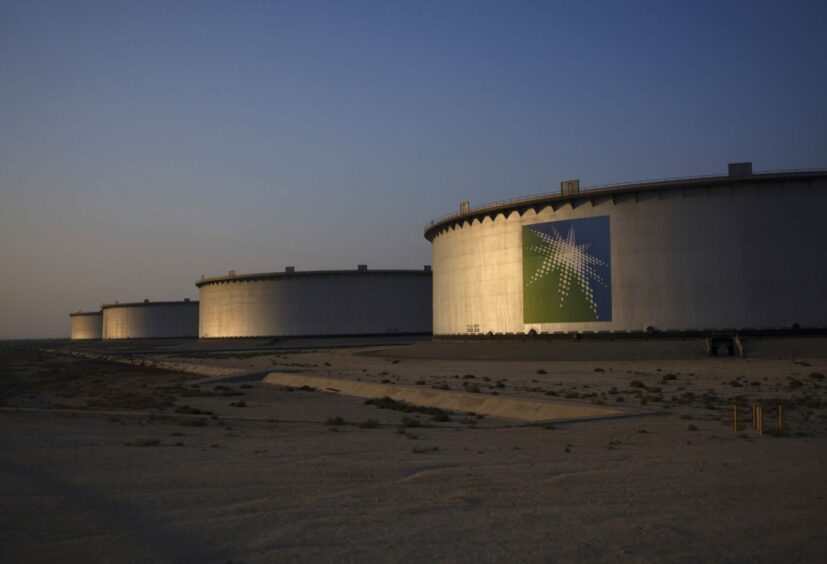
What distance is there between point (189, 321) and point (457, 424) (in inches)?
5553

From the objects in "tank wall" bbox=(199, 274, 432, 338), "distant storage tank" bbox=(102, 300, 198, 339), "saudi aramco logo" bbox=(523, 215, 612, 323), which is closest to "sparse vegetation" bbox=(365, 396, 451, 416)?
"saudi aramco logo" bbox=(523, 215, 612, 323)

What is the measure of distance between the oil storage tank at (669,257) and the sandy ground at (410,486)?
25.1m

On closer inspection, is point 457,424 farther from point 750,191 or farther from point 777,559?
point 750,191

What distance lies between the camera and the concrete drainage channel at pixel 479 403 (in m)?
22.6

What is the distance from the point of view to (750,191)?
49875mm

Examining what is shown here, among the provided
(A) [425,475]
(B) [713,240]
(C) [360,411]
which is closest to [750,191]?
(B) [713,240]

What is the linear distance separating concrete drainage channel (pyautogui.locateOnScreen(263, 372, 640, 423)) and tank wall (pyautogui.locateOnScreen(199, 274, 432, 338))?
6359cm

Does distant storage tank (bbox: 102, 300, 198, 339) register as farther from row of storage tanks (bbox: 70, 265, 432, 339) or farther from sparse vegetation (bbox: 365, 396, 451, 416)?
sparse vegetation (bbox: 365, 396, 451, 416)

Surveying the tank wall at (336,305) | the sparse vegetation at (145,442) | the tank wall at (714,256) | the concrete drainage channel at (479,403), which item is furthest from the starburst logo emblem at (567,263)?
the tank wall at (336,305)

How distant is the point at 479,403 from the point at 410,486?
14.7m

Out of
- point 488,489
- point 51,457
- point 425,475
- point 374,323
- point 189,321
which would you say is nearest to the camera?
point 488,489

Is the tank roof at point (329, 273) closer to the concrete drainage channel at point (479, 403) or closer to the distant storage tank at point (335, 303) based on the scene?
the distant storage tank at point (335, 303)

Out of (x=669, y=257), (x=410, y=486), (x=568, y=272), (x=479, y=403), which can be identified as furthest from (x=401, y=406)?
(x=669, y=257)

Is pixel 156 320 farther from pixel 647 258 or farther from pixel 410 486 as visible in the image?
pixel 410 486
